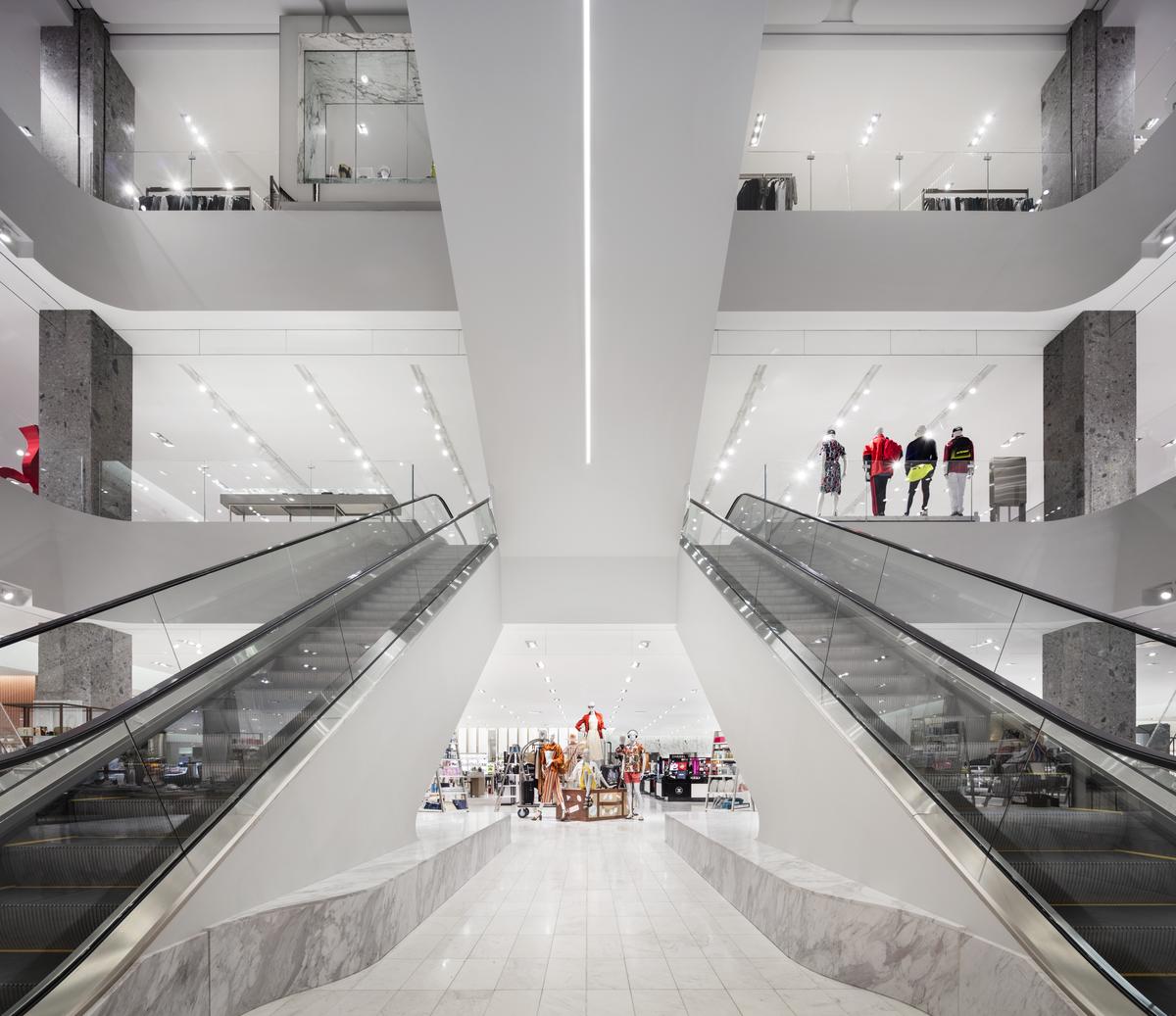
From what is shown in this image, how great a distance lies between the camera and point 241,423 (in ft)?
59.6

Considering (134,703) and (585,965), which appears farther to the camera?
(585,965)

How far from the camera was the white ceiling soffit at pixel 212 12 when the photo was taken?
13.8m

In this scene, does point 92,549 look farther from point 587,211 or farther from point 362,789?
point 587,211

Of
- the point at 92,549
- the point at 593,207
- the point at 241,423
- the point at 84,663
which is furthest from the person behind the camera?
the point at 241,423

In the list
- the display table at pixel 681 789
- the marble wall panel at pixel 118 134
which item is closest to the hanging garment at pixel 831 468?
the marble wall panel at pixel 118 134

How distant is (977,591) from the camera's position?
5.97 metres

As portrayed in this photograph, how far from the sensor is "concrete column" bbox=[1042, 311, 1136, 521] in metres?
12.6

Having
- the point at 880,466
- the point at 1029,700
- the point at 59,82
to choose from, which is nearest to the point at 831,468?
the point at 880,466

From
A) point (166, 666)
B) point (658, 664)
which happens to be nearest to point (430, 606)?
point (166, 666)

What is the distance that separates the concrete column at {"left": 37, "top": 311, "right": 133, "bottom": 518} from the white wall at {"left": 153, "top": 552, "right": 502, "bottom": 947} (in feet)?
17.9

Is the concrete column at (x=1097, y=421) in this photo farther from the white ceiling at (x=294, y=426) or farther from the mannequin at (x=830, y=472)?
the white ceiling at (x=294, y=426)

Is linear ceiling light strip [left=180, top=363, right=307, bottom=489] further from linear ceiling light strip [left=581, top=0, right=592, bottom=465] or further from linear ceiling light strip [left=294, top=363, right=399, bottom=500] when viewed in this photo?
linear ceiling light strip [left=581, top=0, right=592, bottom=465]

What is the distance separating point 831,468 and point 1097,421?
352cm

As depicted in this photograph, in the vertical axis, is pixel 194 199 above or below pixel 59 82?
below
